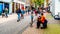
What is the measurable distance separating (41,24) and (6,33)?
5.06 m

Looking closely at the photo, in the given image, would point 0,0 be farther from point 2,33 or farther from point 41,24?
point 2,33

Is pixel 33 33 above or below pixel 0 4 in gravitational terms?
below

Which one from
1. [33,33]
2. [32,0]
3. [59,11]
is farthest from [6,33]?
[32,0]

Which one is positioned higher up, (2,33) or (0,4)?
(0,4)

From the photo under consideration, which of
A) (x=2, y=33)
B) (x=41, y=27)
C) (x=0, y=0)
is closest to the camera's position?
(x=2, y=33)

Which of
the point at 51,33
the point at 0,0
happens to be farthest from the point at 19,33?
the point at 0,0

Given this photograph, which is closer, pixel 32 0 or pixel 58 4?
pixel 58 4

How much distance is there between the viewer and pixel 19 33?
48.8ft

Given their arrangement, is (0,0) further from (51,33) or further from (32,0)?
(32,0)

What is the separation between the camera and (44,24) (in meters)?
18.5

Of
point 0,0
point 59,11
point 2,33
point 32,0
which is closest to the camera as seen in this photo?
point 2,33

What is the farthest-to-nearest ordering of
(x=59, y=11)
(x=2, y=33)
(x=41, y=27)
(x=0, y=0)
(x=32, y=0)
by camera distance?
(x=32, y=0) → (x=0, y=0) → (x=59, y=11) → (x=41, y=27) → (x=2, y=33)

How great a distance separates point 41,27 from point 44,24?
38 cm

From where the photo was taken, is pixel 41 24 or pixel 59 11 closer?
pixel 41 24
